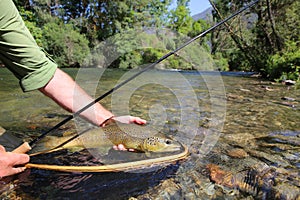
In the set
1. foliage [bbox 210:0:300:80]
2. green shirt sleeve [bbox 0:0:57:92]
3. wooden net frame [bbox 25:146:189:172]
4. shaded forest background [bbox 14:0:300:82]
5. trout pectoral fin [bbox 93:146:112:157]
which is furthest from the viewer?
shaded forest background [bbox 14:0:300:82]

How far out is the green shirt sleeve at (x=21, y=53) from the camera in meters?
1.51

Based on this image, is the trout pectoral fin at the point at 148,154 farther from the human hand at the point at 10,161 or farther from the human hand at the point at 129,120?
the human hand at the point at 10,161

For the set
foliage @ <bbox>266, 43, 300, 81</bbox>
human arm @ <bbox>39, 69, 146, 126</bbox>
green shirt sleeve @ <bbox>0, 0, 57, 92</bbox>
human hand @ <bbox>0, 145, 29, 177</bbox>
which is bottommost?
foliage @ <bbox>266, 43, 300, 81</bbox>

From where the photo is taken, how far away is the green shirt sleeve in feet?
4.95

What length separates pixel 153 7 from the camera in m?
36.3

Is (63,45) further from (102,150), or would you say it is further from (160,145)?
(160,145)

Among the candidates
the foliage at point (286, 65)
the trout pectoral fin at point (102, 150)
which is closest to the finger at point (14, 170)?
the trout pectoral fin at point (102, 150)

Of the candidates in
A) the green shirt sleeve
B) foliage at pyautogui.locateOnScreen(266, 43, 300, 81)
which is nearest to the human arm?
the green shirt sleeve

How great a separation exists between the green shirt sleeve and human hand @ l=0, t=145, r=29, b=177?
17.7 inches

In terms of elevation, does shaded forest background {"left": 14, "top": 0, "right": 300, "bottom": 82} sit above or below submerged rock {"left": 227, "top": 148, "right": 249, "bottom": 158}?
above

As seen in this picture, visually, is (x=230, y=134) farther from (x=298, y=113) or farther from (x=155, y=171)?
(x=298, y=113)

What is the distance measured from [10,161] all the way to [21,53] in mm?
740

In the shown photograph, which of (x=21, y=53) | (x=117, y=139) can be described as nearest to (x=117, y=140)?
(x=117, y=139)

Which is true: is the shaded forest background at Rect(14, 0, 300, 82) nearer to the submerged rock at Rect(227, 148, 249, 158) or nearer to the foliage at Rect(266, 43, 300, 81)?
the foliage at Rect(266, 43, 300, 81)
